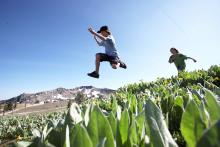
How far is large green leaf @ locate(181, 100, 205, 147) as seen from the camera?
0.74 metres

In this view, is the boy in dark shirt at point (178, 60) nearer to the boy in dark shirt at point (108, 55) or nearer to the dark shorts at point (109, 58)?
the boy in dark shirt at point (108, 55)

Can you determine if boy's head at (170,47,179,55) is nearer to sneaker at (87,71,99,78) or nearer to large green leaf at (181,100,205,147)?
sneaker at (87,71,99,78)

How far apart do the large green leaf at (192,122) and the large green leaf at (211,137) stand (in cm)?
21

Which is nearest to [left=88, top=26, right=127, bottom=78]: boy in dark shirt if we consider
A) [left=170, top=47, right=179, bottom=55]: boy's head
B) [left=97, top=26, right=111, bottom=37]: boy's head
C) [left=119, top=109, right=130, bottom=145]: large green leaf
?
[left=97, top=26, right=111, bottom=37]: boy's head

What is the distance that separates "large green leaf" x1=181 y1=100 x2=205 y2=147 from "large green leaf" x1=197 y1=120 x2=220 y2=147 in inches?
8.3

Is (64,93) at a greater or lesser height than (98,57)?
greater

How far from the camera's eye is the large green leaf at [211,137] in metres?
0.50

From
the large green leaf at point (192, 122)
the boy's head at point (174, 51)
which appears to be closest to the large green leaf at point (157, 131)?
the large green leaf at point (192, 122)

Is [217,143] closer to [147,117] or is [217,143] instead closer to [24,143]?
[147,117]

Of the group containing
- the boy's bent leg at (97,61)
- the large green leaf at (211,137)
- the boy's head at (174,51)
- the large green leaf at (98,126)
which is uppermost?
the boy's head at (174,51)

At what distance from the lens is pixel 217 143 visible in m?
0.52

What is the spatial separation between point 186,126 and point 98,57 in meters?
8.26

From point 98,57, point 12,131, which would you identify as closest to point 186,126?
point 98,57

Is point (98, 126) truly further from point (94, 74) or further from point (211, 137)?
point (94, 74)
